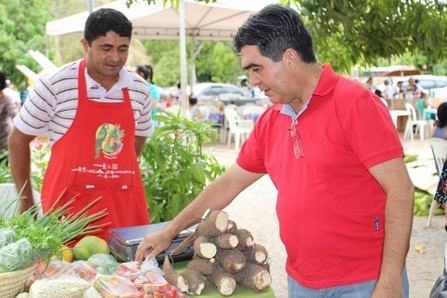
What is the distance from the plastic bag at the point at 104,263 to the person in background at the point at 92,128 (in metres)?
0.50

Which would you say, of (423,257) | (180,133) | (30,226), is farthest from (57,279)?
(423,257)

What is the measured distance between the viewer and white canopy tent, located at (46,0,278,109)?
10.6 metres

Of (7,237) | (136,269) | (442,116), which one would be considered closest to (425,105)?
(442,116)

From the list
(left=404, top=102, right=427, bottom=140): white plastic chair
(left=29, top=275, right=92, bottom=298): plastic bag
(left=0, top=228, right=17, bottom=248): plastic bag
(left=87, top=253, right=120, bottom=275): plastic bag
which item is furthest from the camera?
(left=404, top=102, right=427, bottom=140): white plastic chair

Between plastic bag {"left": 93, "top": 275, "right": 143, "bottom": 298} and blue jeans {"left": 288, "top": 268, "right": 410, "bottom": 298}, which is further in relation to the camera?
blue jeans {"left": 288, "top": 268, "right": 410, "bottom": 298}

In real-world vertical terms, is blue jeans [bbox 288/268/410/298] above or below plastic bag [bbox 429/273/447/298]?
above

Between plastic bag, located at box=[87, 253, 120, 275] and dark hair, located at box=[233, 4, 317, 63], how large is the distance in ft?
3.06

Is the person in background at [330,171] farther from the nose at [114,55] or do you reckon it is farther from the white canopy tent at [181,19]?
the white canopy tent at [181,19]

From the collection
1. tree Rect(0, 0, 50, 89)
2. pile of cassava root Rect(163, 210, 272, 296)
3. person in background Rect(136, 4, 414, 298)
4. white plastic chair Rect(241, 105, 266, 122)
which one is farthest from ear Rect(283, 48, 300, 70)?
tree Rect(0, 0, 50, 89)

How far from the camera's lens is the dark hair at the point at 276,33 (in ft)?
6.10

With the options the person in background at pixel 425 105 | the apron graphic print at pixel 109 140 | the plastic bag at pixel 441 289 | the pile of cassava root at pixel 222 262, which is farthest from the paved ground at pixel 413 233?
the person in background at pixel 425 105

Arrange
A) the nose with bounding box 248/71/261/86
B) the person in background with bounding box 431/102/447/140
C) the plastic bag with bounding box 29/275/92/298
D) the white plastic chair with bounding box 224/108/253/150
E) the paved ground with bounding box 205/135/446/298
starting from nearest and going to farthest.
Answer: the plastic bag with bounding box 29/275/92/298 → the nose with bounding box 248/71/261/86 → the paved ground with bounding box 205/135/446/298 → the person in background with bounding box 431/102/447/140 → the white plastic chair with bounding box 224/108/253/150

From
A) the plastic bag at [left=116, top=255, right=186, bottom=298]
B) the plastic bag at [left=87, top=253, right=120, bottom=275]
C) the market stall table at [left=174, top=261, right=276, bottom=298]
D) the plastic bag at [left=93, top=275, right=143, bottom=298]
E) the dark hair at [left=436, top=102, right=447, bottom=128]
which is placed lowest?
the market stall table at [left=174, top=261, right=276, bottom=298]

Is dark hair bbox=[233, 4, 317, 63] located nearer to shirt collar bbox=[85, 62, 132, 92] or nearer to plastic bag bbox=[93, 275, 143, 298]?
plastic bag bbox=[93, 275, 143, 298]
